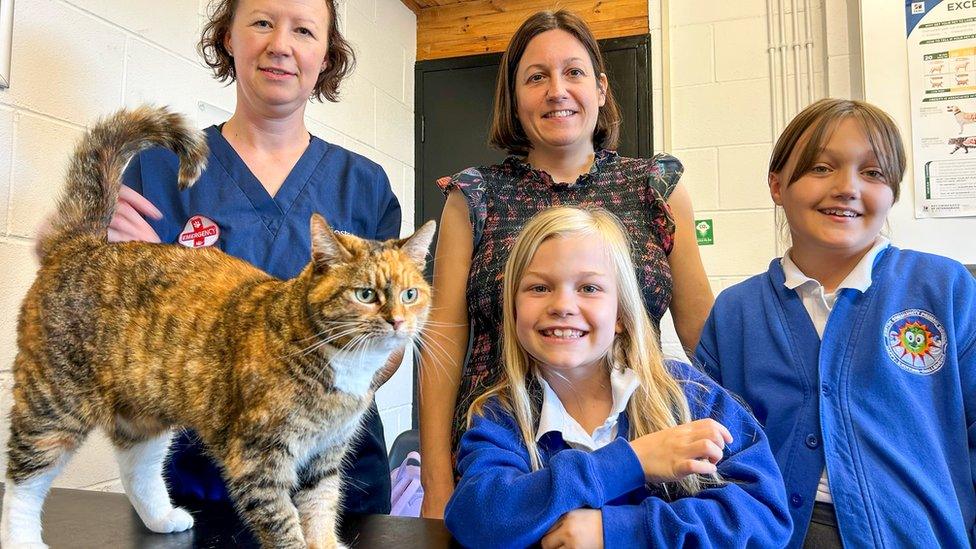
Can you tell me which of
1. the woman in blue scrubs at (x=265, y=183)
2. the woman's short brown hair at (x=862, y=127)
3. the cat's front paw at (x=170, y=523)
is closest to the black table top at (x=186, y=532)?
the cat's front paw at (x=170, y=523)

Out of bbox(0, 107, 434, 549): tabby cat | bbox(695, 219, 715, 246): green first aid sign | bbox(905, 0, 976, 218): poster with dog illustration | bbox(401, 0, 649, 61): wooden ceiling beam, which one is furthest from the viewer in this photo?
bbox(401, 0, 649, 61): wooden ceiling beam

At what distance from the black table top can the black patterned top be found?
293 mm

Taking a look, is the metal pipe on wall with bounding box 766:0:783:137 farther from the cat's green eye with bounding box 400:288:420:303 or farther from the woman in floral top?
the cat's green eye with bounding box 400:288:420:303

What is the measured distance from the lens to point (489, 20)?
10.6 feet

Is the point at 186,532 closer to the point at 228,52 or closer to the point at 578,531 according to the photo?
the point at 578,531

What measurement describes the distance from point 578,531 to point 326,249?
0.49 metres

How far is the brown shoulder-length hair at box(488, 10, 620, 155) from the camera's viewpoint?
1354mm

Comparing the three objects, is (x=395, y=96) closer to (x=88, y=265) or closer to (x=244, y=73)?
(x=244, y=73)

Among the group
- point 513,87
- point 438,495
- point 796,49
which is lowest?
point 438,495

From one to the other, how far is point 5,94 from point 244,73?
1.94 feet

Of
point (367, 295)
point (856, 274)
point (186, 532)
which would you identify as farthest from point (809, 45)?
point (186, 532)

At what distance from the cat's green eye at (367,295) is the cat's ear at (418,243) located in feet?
0.32

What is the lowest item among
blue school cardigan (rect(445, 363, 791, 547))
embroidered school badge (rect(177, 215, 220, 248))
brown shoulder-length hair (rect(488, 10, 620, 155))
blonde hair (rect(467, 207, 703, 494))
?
blue school cardigan (rect(445, 363, 791, 547))

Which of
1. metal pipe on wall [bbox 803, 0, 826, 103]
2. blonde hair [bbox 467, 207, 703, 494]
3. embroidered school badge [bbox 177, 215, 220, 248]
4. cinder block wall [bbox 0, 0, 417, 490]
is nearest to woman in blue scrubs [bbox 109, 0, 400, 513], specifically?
embroidered school badge [bbox 177, 215, 220, 248]
